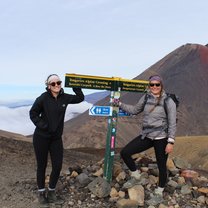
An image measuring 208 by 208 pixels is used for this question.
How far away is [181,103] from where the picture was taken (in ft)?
159

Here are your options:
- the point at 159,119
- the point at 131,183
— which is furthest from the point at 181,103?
the point at 159,119

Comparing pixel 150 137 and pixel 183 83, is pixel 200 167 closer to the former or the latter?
pixel 150 137

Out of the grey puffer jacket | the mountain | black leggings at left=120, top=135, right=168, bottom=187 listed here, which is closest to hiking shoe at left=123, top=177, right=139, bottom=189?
black leggings at left=120, top=135, right=168, bottom=187

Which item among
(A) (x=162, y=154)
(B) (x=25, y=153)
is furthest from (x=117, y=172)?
(B) (x=25, y=153)

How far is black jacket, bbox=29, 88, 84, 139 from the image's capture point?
606 cm

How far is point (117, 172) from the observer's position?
7.62m

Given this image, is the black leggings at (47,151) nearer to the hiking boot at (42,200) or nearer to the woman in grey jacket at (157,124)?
the hiking boot at (42,200)

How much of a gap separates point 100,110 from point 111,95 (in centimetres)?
42

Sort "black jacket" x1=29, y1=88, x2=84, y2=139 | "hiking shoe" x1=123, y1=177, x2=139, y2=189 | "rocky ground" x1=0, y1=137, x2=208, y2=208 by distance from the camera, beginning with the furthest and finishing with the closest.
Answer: "hiking shoe" x1=123, y1=177, x2=139, y2=189 < "rocky ground" x1=0, y1=137, x2=208, y2=208 < "black jacket" x1=29, y1=88, x2=84, y2=139

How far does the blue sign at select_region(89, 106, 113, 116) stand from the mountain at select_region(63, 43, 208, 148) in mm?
26260

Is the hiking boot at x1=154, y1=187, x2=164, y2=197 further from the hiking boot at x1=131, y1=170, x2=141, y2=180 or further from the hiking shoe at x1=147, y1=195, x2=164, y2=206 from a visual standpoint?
the hiking boot at x1=131, y1=170, x2=141, y2=180

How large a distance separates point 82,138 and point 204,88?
75.0 ft

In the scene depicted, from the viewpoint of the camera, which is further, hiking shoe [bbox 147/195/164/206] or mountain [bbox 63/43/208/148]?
mountain [bbox 63/43/208/148]

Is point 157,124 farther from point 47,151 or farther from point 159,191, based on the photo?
point 47,151
